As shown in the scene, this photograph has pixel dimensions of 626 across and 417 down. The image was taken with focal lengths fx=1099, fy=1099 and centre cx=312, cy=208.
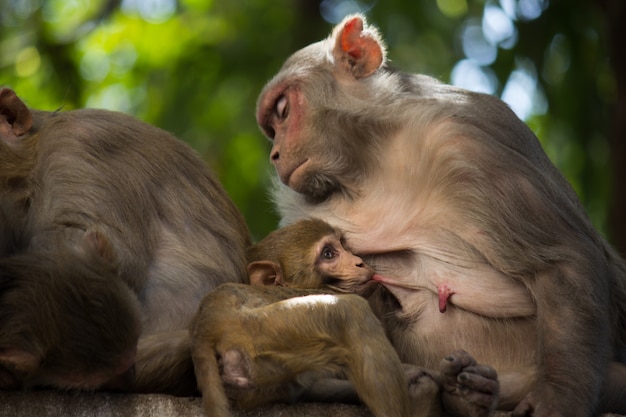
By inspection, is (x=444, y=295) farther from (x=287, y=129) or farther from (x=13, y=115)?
(x=13, y=115)

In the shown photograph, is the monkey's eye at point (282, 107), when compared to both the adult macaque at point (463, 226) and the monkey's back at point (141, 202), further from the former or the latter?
the monkey's back at point (141, 202)

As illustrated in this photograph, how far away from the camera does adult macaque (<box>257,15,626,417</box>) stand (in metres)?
5.09

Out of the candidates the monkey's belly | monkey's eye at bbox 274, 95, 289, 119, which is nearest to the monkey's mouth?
monkey's eye at bbox 274, 95, 289, 119

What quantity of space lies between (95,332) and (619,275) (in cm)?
291

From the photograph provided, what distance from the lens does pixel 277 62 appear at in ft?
33.0

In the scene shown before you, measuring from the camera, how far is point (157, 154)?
545cm

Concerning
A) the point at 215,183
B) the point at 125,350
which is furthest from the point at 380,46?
the point at 125,350

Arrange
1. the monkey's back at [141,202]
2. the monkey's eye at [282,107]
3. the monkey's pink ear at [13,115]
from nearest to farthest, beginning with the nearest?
the monkey's back at [141,202]
the monkey's pink ear at [13,115]
the monkey's eye at [282,107]

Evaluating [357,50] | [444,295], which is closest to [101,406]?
[444,295]

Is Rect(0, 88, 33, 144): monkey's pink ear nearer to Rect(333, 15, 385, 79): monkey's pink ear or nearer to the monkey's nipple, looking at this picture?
Rect(333, 15, 385, 79): monkey's pink ear

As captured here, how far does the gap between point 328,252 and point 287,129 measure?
91 centimetres

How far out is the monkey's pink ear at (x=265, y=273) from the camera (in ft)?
17.7

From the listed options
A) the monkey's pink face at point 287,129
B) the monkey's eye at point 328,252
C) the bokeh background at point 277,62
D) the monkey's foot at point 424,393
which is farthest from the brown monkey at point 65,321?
the bokeh background at point 277,62

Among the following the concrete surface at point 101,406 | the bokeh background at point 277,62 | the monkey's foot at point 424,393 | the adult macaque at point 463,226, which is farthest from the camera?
the bokeh background at point 277,62
